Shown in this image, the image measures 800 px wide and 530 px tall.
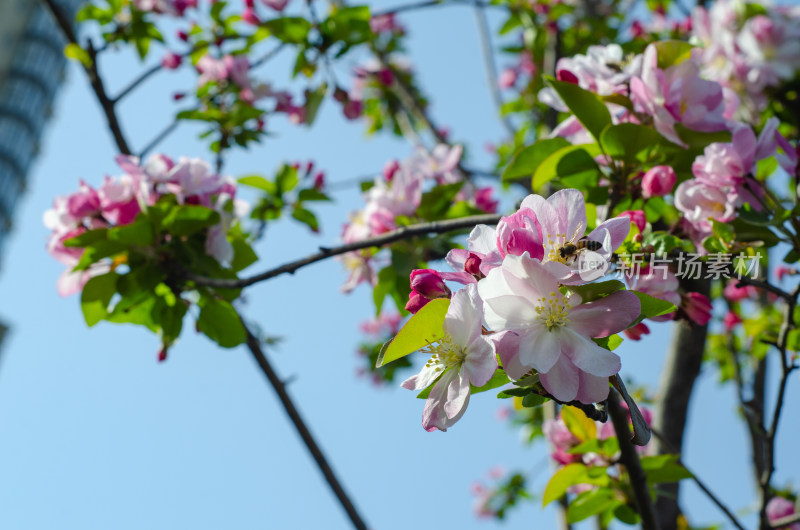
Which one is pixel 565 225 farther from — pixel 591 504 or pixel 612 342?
pixel 591 504

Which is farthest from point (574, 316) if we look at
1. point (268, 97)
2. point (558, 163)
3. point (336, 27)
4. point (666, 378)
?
point (268, 97)

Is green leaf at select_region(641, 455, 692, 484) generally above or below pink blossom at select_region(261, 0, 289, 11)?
below

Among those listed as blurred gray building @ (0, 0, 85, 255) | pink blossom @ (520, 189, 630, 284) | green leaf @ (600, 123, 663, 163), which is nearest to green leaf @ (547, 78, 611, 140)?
green leaf @ (600, 123, 663, 163)

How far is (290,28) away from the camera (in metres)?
1.90

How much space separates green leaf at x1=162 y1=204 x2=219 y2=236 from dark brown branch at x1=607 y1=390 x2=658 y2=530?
0.78 m

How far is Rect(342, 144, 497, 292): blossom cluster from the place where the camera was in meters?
1.49

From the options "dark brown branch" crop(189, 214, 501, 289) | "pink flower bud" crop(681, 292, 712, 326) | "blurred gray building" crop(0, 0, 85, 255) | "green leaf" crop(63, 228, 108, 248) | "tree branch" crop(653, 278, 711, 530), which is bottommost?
"blurred gray building" crop(0, 0, 85, 255)

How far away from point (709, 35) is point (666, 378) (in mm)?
1172

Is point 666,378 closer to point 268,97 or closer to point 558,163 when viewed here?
point 558,163

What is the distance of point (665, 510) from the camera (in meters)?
1.54

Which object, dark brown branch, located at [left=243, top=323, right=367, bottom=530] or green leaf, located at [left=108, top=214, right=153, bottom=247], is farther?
dark brown branch, located at [left=243, top=323, right=367, bottom=530]

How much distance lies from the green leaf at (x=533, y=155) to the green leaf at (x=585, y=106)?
66mm

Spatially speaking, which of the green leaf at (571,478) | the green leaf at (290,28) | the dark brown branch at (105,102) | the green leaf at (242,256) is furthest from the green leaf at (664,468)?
the green leaf at (290,28)

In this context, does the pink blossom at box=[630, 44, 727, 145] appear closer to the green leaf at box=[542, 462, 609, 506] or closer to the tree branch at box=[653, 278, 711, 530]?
the green leaf at box=[542, 462, 609, 506]
